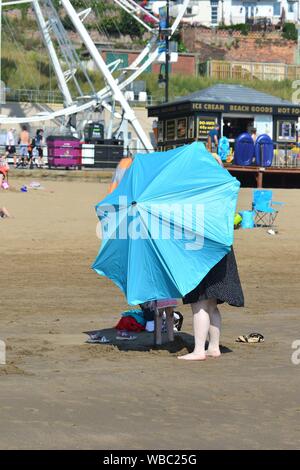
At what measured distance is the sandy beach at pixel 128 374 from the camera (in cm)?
679

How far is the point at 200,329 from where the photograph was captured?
956 cm

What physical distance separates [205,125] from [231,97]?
6.53ft

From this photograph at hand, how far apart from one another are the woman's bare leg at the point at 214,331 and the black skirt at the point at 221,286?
3.7 inches

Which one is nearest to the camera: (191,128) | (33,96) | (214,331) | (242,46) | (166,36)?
(214,331)

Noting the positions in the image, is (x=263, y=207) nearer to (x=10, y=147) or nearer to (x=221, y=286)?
(x=221, y=286)

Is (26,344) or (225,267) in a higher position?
(225,267)

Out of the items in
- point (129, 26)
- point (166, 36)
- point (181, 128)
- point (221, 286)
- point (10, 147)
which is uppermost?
point (221, 286)

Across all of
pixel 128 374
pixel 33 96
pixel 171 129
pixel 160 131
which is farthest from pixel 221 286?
pixel 33 96

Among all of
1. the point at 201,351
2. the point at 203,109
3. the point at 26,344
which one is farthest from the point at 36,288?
the point at 203,109

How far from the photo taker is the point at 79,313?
12375 mm

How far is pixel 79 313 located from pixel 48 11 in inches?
1549

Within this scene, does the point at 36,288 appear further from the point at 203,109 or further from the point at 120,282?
the point at 203,109

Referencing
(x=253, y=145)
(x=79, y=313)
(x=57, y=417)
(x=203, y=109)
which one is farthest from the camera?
(x=203, y=109)
